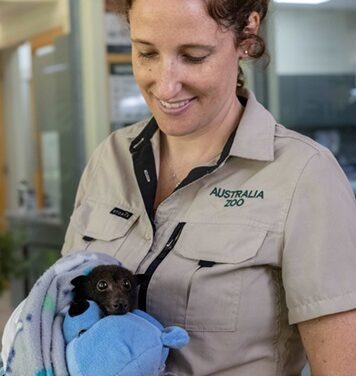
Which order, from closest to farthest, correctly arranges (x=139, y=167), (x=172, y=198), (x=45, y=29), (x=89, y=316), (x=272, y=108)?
(x=89, y=316)
(x=172, y=198)
(x=139, y=167)
(x=272, y=108)
(x=45, y=29)

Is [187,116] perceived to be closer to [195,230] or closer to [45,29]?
[195,230]

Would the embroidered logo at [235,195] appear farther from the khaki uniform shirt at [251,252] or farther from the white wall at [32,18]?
the white wall at [32,18]

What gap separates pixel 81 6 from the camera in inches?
153

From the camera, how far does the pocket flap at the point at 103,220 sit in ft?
5.10

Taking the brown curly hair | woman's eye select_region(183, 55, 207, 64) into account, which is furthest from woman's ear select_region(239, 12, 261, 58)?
woman's eye select_region(183, 55, 207, 64)

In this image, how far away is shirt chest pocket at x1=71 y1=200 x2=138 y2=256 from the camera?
60.9 inches

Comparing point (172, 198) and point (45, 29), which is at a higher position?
point (45, 29)

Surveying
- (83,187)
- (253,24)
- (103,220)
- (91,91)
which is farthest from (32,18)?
(253,24)

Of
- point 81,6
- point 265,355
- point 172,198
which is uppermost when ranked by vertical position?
point 81,6

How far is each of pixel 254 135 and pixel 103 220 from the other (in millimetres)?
355

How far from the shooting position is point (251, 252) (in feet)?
4.41

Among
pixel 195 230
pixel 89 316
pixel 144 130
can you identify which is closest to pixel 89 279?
pixel 89 316

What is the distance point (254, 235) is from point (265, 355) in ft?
0.68

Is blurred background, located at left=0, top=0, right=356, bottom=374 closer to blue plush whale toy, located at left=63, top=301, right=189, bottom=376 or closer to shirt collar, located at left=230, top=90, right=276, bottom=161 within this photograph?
shirt collar, located at left=230, top=90, right=276, bottom=161
